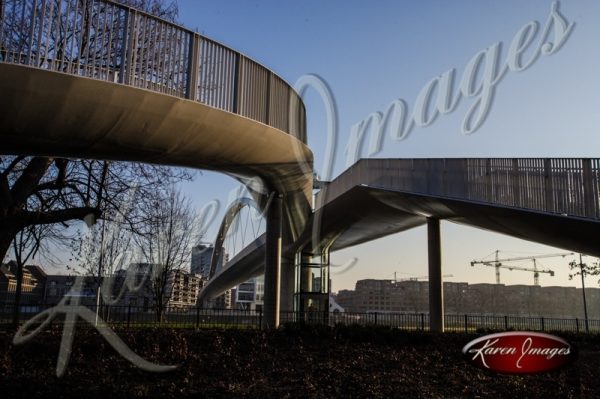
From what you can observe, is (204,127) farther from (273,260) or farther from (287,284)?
(287,284)

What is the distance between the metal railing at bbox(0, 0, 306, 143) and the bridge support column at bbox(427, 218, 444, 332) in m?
13.4

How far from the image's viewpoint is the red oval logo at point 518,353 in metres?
11.2

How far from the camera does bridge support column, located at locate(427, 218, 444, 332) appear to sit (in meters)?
25.7

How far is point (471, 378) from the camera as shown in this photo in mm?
10375

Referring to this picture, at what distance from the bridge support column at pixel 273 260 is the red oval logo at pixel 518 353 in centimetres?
973

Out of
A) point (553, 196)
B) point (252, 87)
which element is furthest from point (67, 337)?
point (553, 196)

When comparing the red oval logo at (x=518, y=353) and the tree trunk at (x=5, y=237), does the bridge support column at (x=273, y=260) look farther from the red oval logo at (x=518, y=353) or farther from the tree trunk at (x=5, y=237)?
the red oval logo at (x=518, y=353)

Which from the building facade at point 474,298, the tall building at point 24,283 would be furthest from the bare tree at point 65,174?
the building facade at point 474,298

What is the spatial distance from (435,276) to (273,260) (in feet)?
29.2

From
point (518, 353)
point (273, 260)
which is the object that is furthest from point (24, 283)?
point (518, 353)

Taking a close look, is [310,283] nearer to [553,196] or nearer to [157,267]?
[157,267]

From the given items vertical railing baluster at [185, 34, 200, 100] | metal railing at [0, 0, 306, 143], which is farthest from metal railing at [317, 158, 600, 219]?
vertical railing baluster at [185, 34, 200, 100]

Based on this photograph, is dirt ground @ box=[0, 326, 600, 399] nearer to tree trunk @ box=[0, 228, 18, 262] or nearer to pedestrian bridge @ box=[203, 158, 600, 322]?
tree trunk @ box=[0, 228, 18, 262]

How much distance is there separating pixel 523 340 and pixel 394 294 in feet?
236
